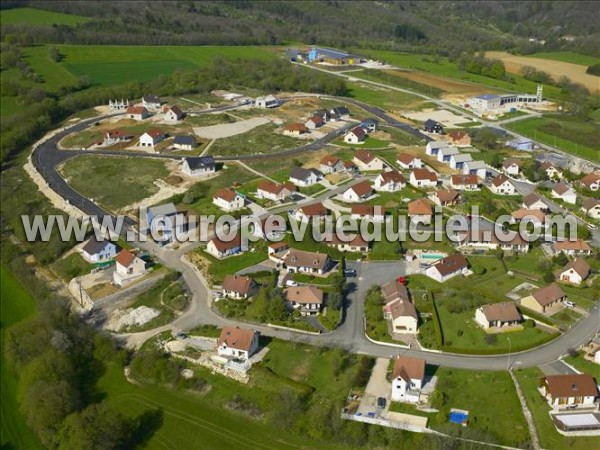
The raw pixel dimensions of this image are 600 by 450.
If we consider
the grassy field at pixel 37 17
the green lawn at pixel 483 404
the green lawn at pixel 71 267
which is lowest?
the green lawn at pixel 71 267

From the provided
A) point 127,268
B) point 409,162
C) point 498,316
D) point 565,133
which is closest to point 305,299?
point 498,316

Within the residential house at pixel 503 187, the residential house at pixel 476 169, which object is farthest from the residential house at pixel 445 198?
the residential house at pixel 476 169

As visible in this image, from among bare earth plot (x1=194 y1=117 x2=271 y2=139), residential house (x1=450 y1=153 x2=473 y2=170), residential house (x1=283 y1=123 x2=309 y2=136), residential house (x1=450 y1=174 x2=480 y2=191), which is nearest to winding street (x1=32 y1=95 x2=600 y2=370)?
residential house (x1=450 y1=174 x2=480 y2=191)

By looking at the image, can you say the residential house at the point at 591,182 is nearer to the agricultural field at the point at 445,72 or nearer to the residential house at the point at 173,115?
the agricultural field at the point at 445,72

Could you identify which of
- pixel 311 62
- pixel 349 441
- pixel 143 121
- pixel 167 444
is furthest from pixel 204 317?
pixel 311 62

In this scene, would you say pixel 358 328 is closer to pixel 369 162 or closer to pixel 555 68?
pixel 369 162
